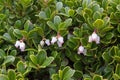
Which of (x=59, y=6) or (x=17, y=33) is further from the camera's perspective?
(x=59, y=6)

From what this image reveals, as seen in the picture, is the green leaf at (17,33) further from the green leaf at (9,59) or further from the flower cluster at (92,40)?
the flower cluster at (92,40)

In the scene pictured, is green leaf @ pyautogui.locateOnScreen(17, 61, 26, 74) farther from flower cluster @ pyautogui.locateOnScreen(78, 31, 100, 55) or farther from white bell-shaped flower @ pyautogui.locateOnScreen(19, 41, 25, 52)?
flower cluster @ pyautogui.locateOnScreen(78, 31, 100, 55)

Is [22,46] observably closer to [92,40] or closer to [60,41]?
[60,41]

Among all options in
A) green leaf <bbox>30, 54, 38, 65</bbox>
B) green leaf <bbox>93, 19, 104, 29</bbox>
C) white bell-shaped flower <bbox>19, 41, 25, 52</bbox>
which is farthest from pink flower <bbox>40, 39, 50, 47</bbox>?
green leaf <bbox>93, 19, 104, 29</bbox>

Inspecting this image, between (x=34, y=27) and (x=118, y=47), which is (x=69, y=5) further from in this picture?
(x=118, y=47)

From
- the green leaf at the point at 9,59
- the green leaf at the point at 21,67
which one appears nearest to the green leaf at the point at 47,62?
the green leaf at the point at 21,67

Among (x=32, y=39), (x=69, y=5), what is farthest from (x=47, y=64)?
(x=69, y=5)

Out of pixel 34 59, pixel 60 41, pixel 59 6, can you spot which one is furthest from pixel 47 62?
pixel 59 6

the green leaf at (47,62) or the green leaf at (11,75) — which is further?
the green leaf at (47,62)
